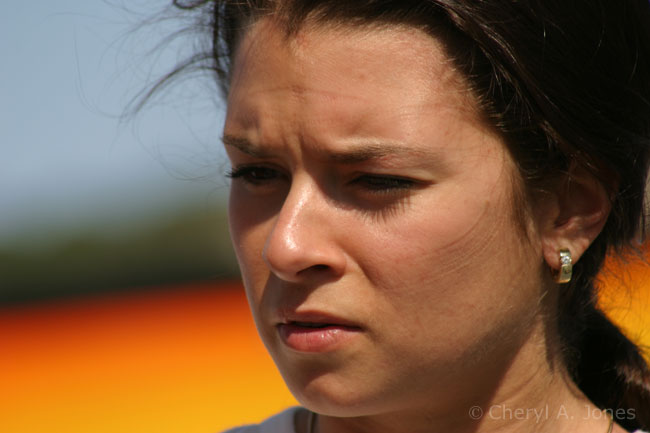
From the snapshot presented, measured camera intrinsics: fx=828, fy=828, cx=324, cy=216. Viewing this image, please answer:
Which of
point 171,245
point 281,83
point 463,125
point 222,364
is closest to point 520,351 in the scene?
point 463,125

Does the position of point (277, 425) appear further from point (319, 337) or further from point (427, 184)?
point (427, 184)

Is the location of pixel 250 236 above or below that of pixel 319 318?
above

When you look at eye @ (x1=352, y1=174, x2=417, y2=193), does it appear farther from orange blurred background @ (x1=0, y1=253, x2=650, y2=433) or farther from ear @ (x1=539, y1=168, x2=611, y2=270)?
orange blurred background @ (x1=0, y1=253, x2=650, y2=433)

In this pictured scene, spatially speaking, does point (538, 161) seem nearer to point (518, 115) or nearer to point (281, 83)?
point (518, 115)

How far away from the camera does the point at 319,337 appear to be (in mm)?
2002

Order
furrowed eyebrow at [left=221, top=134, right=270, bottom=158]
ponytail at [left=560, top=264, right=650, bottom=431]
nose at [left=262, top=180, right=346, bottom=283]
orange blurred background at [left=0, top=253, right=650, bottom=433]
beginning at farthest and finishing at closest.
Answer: orange blurred background at [left=0, top=253, right=650, bottom=433]
ponytail at [left=560, top=264, right=650, bottom=431]
furrowed eyebrow at [left=221, top=134, right=270, bottom=158]
nose at [left=262, top=180, right=346, bottom=283]

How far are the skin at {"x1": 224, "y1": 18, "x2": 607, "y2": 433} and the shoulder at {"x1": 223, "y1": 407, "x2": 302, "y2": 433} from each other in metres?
0.43

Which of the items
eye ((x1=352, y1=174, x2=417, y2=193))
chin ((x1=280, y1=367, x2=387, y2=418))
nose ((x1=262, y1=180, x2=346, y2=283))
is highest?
eye ((x1=352, y1=174, x2=417, y2=193))

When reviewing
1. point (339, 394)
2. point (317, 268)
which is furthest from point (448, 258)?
point (339, 394)

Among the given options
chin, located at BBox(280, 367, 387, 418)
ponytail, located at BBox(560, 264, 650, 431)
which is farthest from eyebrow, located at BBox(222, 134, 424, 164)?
ponytail, located at BBox(560, 264, 650, 431)

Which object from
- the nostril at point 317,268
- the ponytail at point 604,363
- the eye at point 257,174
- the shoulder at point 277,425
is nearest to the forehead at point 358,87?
the eye at point 257,174

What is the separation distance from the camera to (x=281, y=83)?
2.07 metres

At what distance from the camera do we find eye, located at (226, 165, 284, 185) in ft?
7.14

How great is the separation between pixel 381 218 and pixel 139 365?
6692mm
